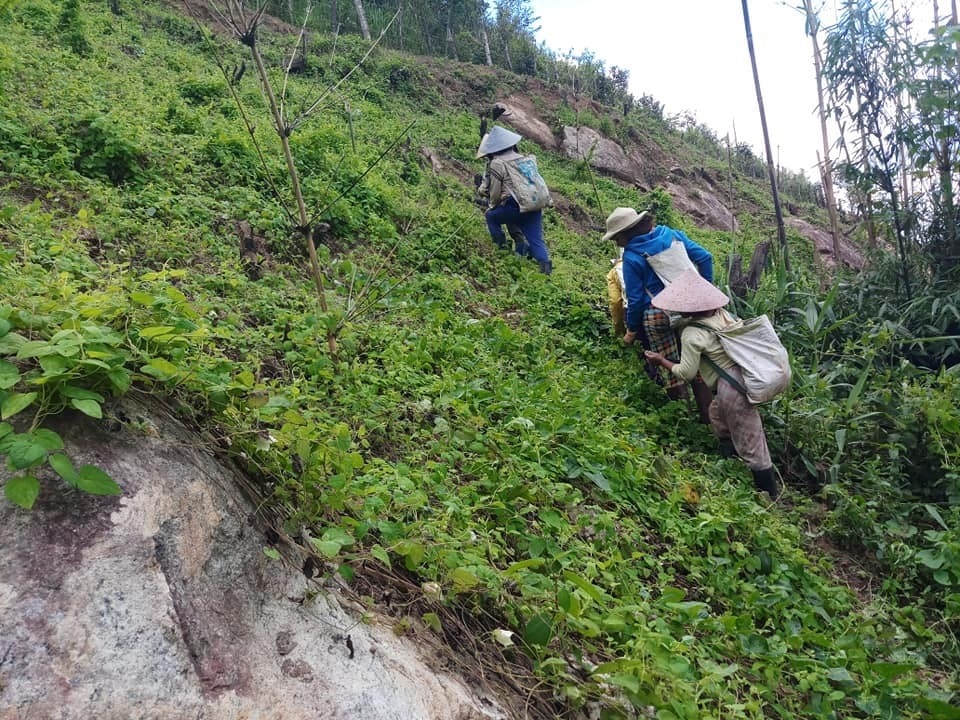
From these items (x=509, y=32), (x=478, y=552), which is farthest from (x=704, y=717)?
(x=509, y=32)

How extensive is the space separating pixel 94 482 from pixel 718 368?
3760 mm

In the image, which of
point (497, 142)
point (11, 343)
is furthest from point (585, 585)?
point (497, 142)

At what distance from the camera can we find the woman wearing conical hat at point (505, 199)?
7051 millimetres

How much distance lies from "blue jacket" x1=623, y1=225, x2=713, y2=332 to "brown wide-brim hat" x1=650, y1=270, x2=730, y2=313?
0.54 metres

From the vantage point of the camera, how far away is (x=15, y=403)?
162 cm

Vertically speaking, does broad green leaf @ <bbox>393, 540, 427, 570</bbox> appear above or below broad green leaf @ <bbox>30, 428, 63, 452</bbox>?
below

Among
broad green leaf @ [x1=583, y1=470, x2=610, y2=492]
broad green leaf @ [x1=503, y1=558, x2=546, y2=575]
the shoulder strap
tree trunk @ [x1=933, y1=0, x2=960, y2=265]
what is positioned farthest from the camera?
tree trunk @ [x1=933, y1=0, x2=960, y2=265]

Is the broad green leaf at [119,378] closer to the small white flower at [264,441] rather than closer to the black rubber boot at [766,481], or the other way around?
the small white flower at [264,441]

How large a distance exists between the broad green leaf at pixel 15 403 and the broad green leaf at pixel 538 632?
1658 millimetres

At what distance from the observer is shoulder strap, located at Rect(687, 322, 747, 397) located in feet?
14.2

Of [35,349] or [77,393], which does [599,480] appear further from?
[35,349]

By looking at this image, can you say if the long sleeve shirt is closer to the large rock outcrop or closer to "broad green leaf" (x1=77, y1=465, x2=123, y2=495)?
the large rock outcrop

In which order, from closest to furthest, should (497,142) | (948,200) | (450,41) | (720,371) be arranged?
(720,371)
(948,200)
(497,142)
(450,41)

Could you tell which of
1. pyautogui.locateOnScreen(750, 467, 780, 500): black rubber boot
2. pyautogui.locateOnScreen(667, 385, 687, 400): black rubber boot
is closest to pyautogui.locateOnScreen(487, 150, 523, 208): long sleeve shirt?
pyautogui.locateOnScreen(667, 385, 687, 400): black rubber boot
